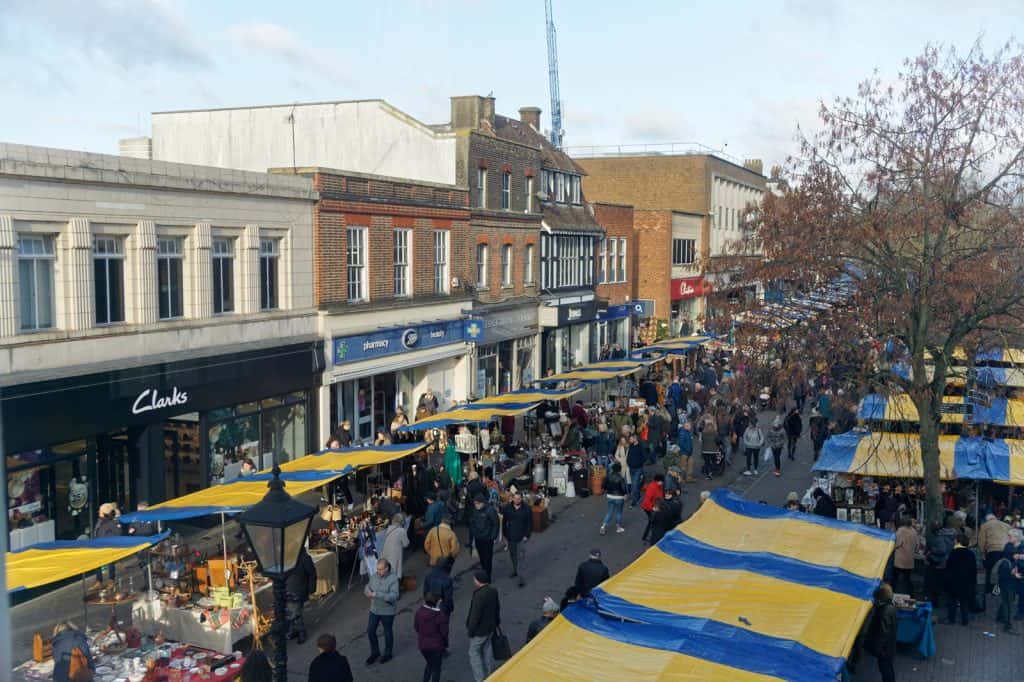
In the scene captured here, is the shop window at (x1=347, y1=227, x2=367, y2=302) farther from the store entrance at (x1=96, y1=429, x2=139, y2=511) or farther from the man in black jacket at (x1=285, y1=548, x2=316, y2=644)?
the man in black jacket at (x1=285, y1=548, x2=316, y2=644)

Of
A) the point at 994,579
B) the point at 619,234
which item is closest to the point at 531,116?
the point at 619,234

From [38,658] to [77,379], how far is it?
5838 millimetres

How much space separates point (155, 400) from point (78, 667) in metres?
7.93

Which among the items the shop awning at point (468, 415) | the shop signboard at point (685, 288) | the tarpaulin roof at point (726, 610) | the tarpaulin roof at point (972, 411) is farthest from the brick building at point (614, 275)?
the tarpaulin roof at point (726, 610)

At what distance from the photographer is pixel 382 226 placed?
25375 millimetres

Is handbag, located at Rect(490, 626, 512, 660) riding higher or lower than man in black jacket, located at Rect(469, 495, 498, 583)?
lower

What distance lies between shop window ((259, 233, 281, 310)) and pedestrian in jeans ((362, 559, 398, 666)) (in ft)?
34.7

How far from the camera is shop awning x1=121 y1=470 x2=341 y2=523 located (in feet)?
43.5

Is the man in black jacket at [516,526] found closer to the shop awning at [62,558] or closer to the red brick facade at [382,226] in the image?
the shop awning at [62,558]

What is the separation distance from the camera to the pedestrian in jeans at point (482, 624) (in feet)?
37.8

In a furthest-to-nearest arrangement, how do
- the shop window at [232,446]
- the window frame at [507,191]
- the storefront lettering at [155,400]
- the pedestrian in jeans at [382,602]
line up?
the window frame at [507,191]
the shop window at [232,446]
the storefront lettering at [155,400]
the pedestrian in jeans at [382,602]

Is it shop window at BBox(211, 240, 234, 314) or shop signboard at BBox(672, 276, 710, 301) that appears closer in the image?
shop window at BBox(211, 240, 234, 314)

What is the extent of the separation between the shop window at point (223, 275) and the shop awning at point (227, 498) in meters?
5.70

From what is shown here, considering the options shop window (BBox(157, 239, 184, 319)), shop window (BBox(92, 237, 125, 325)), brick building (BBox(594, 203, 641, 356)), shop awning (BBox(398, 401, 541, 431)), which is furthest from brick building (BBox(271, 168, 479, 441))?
brick building (BBox(594, 203, 641, 356))
